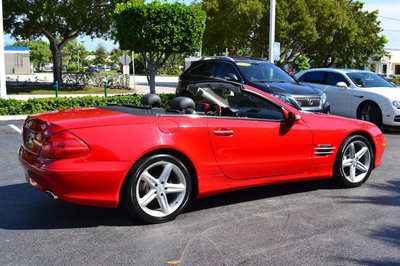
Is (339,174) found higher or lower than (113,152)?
lower

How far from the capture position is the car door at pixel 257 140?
4512mm

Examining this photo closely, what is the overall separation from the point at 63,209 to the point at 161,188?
48.3 inches

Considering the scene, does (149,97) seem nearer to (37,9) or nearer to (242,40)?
(37,9)

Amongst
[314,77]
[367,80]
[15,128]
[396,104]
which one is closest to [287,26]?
[314,77]

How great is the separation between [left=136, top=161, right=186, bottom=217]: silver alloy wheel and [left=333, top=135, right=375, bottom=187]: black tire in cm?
222

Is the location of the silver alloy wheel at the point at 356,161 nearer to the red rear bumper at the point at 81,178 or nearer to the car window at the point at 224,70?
the red rear bumper at the point at 81,178

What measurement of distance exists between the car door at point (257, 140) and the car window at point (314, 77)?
27.3 feet

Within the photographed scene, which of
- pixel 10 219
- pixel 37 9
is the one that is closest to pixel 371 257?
pixel 10 219

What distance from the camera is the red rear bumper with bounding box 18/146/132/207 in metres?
3.79

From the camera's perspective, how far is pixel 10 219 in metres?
4.32

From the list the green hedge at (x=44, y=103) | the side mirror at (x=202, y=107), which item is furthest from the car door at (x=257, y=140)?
the green hedge at (x=44, y=103)

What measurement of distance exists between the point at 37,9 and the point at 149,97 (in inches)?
791

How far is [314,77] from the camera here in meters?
13.2

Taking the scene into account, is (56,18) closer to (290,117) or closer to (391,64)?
(290,117)
